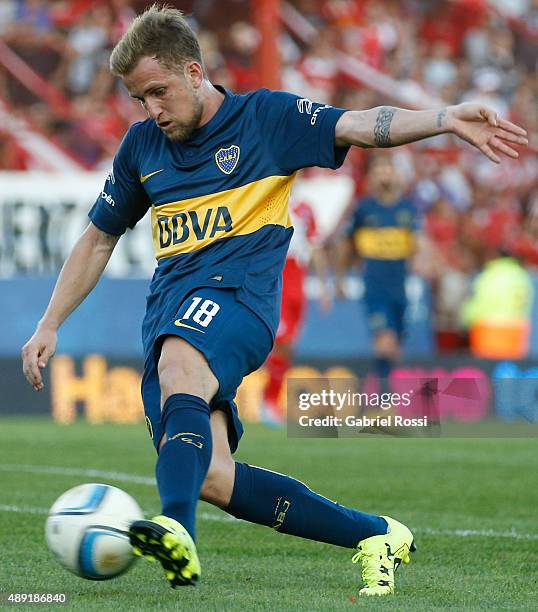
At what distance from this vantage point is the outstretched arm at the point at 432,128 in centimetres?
417

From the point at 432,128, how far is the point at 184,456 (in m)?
1.26

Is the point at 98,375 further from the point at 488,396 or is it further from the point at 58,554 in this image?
the point at 58,554

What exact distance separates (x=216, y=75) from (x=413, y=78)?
3.11m

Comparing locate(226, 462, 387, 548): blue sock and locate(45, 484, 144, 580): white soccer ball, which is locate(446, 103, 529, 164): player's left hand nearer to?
locate(226, 462, 387, 548): blue sock

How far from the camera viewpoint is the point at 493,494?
7723 millimetres

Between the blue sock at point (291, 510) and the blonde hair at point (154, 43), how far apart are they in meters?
1.37

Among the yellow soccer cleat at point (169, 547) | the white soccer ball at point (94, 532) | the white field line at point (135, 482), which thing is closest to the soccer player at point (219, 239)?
the white soccer ball at point (94, 532)

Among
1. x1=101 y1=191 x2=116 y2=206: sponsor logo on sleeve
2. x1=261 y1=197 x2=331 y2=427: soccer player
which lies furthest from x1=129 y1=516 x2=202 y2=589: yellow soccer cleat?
x1=261 y1=197 x2=331 y2=427: soccer player

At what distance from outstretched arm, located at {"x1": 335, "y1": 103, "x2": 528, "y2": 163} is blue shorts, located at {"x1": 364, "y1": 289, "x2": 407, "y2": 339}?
8447 mm

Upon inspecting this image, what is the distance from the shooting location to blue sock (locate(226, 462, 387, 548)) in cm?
460

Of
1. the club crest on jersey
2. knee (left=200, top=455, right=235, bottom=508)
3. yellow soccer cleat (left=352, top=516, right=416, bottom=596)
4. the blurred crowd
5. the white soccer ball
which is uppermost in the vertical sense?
the blurred crowd

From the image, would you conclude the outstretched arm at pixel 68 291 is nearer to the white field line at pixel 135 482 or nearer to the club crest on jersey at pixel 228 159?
the club crest on jersey at pixel 228 159

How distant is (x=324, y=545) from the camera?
595 centimetres

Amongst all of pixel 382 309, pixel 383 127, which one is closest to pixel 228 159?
pixel 383 127
